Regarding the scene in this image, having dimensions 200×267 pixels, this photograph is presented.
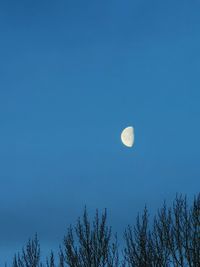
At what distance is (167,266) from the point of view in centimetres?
2720

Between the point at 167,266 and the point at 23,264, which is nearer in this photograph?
the point at 167,266

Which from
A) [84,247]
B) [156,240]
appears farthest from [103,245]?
[156,240]

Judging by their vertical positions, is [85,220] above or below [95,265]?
above

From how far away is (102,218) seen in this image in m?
31.2

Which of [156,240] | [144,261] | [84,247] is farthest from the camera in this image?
[84,247]

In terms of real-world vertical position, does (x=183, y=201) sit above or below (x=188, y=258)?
above

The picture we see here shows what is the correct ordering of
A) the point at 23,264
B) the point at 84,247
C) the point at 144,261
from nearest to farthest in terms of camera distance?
the point at 144,261 < the point at 84,247 < the point at 23,264

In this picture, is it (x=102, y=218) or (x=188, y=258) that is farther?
(x=102, y=218)

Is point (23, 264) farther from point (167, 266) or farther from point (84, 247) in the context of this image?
point (167, 266)

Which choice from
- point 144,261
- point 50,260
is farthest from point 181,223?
point 50,260

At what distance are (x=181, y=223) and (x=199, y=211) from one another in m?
1.26

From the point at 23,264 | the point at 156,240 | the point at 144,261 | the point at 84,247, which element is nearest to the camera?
the point at 144,261

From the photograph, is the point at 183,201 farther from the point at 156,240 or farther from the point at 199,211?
the point at 156,240

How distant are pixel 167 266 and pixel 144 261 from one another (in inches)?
55.0
